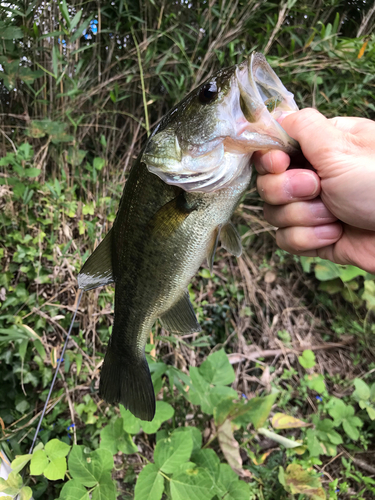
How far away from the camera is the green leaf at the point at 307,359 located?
2.69m

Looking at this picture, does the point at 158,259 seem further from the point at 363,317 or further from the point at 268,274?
the point at 363,317

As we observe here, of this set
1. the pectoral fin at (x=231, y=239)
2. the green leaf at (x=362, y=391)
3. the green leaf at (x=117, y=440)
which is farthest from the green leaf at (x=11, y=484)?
the green leaf at (x=362, y=391)

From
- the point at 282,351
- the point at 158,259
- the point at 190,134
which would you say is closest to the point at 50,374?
the point at 158,259

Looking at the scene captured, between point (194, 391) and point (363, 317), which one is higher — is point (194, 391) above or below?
above

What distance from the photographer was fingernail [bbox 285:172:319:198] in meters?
1.16

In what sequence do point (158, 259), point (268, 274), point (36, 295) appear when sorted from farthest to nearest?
point (268, 274)
point (36, 295)
point (158, 259)

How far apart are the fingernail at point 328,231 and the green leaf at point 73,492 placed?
1462 millimetres

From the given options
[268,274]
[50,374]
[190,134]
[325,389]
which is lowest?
[325,389]

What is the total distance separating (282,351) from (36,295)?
223cm

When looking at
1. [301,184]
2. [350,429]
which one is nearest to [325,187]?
[301,184]

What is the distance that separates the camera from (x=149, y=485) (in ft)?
4.12

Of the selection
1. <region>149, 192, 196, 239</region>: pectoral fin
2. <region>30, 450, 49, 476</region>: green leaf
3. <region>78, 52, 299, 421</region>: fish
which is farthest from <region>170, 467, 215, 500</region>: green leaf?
<region>149, 192, 196, 239</region>: pectoral fin

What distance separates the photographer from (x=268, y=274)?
3094mm

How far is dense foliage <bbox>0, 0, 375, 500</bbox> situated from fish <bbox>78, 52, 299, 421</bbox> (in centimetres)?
47
